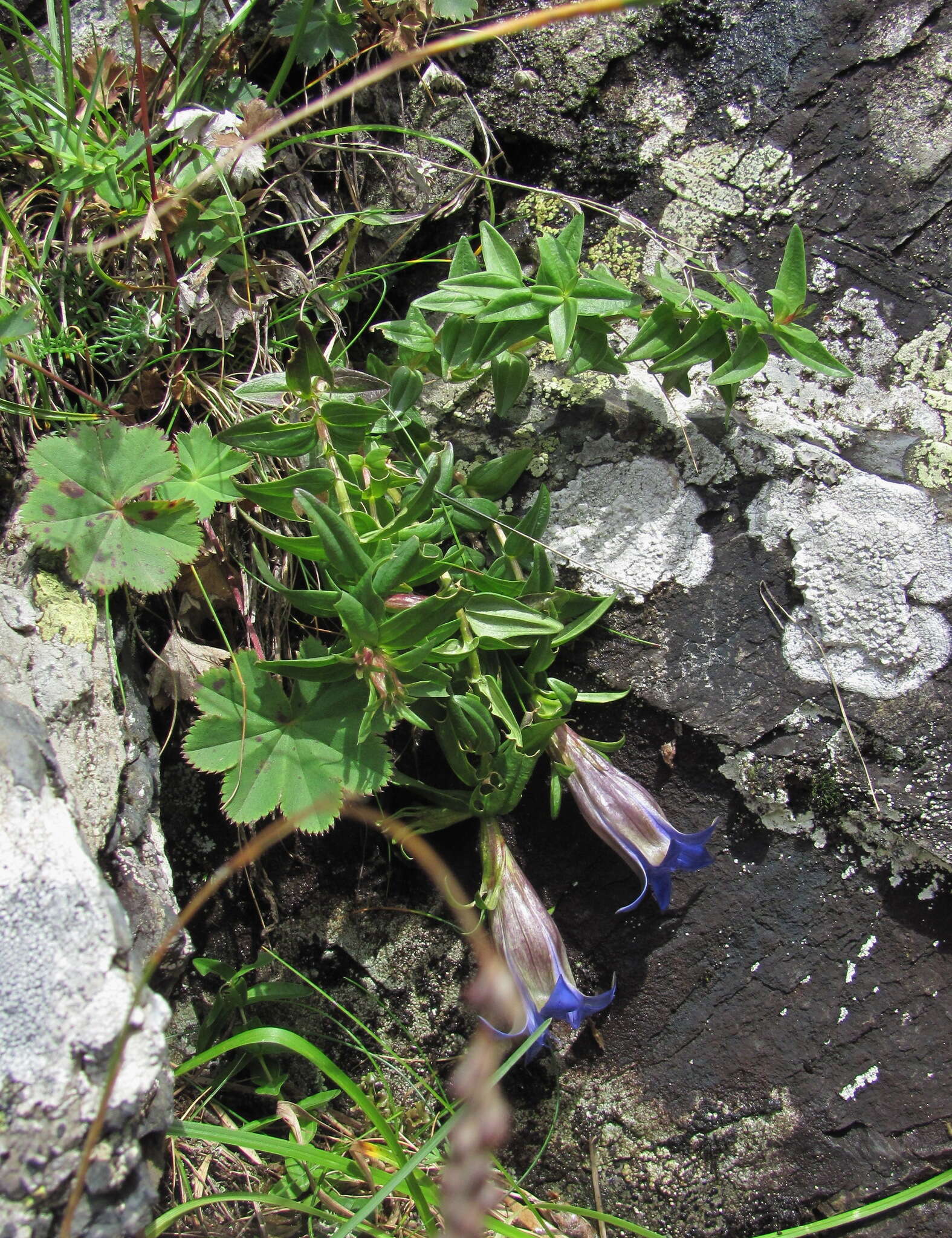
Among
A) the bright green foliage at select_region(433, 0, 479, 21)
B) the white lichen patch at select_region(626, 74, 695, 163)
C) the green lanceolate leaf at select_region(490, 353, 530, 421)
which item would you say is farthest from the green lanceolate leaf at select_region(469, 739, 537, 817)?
the bright green foliage at select_region(433, 0, 479, 21)

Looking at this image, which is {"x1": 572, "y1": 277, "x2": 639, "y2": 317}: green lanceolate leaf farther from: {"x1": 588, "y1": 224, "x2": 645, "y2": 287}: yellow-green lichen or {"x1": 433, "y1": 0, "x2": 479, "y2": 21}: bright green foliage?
{"x1": 433, "y1": 0, "x2": 479, "y2": 21}: bright green foliage

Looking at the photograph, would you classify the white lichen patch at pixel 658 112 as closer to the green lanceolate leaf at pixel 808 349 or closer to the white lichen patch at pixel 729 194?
the white lichen patch at pixel 729 194

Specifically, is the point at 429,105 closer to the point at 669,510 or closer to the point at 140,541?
the point at 669,510

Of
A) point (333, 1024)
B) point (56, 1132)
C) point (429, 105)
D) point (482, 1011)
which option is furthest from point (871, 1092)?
point (429, 105)

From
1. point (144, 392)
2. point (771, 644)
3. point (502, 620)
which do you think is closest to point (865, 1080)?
point (771, 644)

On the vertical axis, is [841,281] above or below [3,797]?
above

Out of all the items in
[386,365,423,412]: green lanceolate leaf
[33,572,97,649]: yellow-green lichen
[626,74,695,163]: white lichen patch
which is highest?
[626,74,695,163]: white lichen patch
